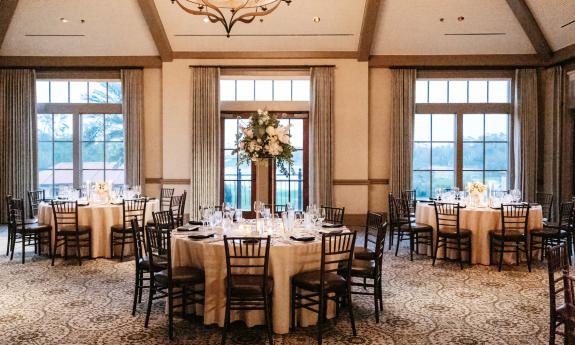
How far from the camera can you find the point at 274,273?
450 cm

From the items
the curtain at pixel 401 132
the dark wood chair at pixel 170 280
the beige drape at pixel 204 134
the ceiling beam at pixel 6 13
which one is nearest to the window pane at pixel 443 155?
the curtain at pixel 401 132

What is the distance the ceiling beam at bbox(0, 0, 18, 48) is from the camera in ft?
29.8

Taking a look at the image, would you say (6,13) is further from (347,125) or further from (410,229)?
(410,229)

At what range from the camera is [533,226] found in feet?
24.3

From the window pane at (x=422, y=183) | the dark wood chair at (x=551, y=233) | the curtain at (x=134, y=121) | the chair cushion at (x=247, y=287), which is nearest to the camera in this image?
the chair cushion at (x=247, y=287)

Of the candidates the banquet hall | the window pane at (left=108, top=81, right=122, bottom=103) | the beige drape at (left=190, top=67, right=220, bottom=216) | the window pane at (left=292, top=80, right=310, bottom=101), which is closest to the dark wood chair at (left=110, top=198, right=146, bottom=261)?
the banquet hall

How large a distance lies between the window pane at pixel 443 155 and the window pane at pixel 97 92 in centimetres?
767

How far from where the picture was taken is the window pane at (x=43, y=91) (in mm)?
11289

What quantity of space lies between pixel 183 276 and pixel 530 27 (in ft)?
28.0

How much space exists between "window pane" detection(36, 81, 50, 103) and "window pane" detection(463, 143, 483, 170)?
9738mm

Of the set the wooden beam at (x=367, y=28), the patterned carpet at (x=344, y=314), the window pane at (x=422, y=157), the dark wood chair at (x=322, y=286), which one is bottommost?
the patterned carpet at (x=344, y=314)

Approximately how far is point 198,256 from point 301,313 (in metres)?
1.16

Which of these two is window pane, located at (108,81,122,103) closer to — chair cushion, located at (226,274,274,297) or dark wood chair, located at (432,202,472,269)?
dark wood chair, located at (432,202,472,269)

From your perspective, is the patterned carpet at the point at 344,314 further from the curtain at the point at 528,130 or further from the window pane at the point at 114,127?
the window pane at the point at 114,127
